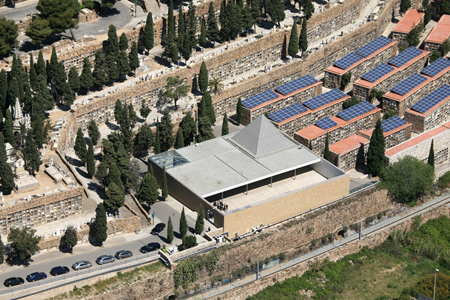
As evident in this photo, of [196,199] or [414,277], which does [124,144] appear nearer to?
[196,199]

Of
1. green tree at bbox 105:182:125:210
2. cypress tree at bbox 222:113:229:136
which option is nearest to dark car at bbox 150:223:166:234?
green tree at bbox 105:182:125:210

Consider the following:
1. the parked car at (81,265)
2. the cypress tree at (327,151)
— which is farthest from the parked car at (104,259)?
the cypress tree at (327,151)

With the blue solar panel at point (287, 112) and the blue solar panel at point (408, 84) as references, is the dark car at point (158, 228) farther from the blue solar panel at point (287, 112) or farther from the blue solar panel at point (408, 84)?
the blue solar panel at point (408, 84)

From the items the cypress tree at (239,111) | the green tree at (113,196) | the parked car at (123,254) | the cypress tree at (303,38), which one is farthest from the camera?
the cypress tree at (303,38)

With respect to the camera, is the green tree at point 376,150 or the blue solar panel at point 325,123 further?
the blue solar panel at point 325,123

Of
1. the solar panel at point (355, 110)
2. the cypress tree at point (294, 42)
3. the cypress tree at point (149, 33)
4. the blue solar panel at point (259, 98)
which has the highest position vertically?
the cypress tree at point (149, 33)

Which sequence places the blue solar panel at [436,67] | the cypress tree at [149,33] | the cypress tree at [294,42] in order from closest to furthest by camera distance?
the cypress tree at [149,33] < the blue solar panel at [436,67] < the cypress tree at [294,42]

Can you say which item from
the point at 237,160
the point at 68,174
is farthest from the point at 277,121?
the point at 68,174

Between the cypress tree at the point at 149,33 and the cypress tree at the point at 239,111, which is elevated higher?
the cypress tree at the point at 149,33
